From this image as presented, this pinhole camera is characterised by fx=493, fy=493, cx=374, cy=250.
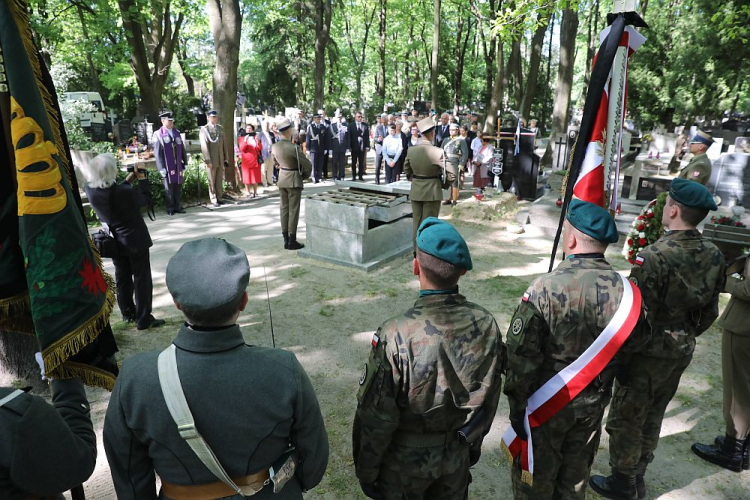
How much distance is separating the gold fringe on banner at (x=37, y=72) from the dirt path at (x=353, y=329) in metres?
2.23

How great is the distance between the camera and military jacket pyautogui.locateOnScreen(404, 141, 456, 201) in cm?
744

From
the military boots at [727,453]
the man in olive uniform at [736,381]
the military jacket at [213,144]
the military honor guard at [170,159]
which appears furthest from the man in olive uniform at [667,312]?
the military jacket at [213,144]

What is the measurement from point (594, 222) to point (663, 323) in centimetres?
105

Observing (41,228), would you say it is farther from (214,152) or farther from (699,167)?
(214,152)

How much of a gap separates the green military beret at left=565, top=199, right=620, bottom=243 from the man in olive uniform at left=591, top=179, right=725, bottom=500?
709 millimetres

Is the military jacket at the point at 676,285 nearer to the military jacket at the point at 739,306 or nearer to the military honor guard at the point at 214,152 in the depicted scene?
the military jacket at the point at 739,306

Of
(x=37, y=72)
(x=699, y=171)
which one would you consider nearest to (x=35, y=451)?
(x=37, y=72)

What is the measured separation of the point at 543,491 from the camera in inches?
108

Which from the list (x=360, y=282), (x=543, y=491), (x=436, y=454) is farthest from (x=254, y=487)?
(x=360, y=282)

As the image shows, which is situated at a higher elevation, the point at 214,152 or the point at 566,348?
the point at 214,152

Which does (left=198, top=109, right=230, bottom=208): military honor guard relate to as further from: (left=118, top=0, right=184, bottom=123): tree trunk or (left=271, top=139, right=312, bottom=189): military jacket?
(left=118, top=0, right=184, bottom=123): tree trunk

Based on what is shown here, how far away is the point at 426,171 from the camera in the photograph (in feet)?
24.5

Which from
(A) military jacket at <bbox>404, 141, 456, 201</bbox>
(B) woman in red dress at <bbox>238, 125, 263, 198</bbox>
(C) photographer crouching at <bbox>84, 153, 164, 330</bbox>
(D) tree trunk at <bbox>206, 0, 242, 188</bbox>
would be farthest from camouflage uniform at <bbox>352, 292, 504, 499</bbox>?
(B) woman in red dress at <bbox>238, 125, 263, 198</bbox>

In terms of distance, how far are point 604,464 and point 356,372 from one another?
226 cm
